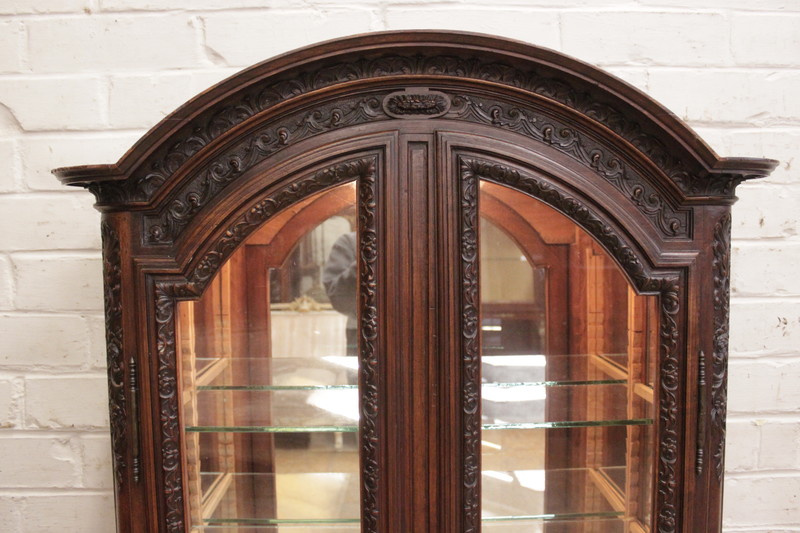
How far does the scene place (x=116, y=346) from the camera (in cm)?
79

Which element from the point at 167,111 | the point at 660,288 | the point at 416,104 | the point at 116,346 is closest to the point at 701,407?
the point at 660,288

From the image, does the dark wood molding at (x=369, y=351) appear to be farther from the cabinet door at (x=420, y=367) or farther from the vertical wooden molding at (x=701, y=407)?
the vertical wooden molding at (x=701, y=407)

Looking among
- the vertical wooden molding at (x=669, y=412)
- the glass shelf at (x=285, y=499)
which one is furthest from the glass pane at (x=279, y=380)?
the vertical wooden molding at (x=669, y=412)

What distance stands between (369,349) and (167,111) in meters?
0.63

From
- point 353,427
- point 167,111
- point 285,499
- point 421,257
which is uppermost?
point 167,111

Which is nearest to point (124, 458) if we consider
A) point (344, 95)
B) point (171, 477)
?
point (171, 477)

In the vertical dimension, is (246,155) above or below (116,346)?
above

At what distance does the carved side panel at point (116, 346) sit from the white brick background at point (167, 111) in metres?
0.39

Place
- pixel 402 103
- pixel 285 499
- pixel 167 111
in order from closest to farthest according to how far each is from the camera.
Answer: pixel 402 103
pixel 285 499
pixel 167 111

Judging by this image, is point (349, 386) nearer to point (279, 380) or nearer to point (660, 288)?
point (279, 380)

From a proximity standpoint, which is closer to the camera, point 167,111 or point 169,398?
point 169,398

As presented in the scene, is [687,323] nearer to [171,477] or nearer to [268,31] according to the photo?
[171,477]

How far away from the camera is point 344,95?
782mm

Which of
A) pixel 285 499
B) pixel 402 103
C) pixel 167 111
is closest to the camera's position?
pixel 402 103
